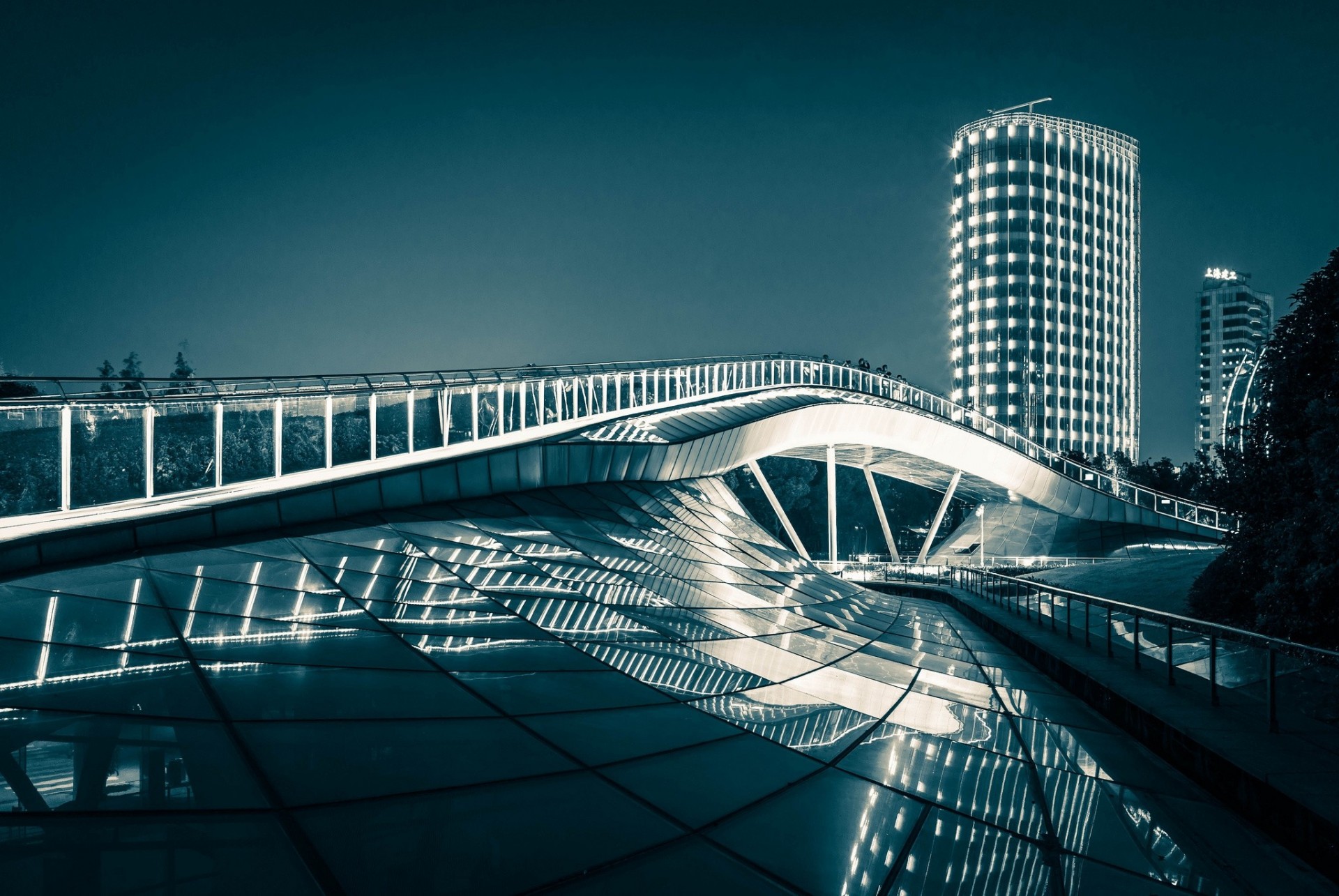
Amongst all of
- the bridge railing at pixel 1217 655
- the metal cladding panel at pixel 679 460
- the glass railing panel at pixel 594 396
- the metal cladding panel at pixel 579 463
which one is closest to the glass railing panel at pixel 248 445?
the metal cladding panel at pixel 579 463

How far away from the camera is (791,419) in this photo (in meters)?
39.1

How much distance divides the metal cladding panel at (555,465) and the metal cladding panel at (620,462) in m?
1.94

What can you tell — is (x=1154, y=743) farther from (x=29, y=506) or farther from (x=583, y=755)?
(x=29, y=506)

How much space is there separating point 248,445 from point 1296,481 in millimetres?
22223

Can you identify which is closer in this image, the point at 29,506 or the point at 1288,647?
the point at 1288,647

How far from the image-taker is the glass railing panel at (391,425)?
781 inches

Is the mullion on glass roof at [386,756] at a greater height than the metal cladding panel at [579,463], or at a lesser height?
lesser

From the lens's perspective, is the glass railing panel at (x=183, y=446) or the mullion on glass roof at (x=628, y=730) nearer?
the mullion on glass roof at (x=628, y=730)

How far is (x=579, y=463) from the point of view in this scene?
20531mm

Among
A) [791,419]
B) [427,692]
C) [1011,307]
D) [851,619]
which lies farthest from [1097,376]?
[427,692]

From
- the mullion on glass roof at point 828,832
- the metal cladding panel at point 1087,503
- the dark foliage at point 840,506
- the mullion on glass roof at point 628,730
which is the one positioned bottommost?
the dark foliage at point 840,506

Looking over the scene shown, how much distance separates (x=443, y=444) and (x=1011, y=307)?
476ft

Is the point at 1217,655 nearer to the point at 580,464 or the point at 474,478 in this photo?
the point at 474,478

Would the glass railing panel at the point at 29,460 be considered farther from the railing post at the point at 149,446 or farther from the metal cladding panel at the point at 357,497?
the metal cladding panel at the point at 357,497
